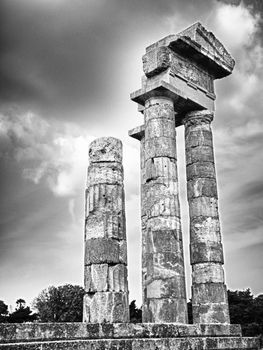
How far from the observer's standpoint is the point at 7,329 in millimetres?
9023

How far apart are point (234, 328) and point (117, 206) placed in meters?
7.14

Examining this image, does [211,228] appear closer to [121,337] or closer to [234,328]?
[234,328]

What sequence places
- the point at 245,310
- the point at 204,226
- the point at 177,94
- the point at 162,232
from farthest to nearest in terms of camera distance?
the point at 245,310 → the point at 177,94 → the point at 204,226 → the point at 162,232

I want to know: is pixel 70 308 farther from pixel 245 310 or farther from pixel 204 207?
pixel 204 207

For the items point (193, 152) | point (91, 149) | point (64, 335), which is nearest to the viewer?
point (64, 335)

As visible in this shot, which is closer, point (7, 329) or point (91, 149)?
point (7, 329)

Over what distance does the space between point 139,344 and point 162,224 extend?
6.91 m

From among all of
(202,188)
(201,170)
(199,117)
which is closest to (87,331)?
(202,188)

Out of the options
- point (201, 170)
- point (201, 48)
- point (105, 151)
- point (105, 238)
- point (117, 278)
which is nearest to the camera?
point (117, 278)

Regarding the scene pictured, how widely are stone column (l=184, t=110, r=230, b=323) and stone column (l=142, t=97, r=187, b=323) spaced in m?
2.04

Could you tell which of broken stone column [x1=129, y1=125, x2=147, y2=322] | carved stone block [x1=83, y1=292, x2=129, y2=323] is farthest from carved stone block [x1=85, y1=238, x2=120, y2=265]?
broken stone column [x1=129, y1=125, x2=147, y2=322]

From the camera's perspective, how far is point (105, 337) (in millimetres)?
10578

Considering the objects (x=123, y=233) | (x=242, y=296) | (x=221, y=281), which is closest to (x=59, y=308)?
(x=242, y=296)

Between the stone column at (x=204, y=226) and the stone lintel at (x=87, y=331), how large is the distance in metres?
4.34
